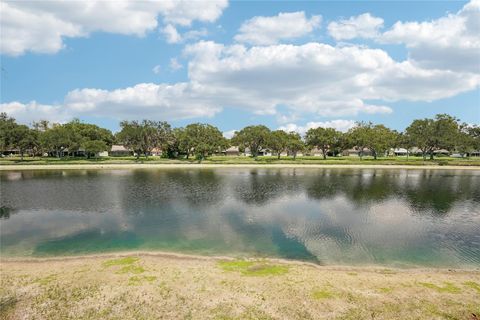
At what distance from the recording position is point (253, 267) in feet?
52.7

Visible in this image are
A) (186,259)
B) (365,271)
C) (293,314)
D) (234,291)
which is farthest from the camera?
(186,259)

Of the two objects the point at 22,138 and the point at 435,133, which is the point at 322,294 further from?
the point at 22,138

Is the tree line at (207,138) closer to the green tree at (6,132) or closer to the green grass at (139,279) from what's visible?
the green tree at (6,132)

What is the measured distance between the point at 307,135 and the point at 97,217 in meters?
105

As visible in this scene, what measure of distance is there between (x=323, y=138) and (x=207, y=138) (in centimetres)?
4627

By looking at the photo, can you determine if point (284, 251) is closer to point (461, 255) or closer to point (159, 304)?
point (159, 304)

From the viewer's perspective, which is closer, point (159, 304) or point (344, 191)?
point (159, 304)

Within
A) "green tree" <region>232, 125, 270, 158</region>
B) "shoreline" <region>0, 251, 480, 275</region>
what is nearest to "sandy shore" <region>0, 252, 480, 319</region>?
"shoreline" <region>0, 251, 480, 275</region>

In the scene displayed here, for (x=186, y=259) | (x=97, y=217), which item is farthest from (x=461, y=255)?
(x=97, y=217)

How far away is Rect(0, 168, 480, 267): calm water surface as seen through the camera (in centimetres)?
1961

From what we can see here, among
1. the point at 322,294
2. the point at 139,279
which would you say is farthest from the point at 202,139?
the point at 322,294

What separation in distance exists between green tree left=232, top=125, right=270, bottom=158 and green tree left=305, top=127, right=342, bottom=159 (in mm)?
17866

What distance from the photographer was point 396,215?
2986 centimetres

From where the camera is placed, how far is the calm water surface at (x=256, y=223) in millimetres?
19609
